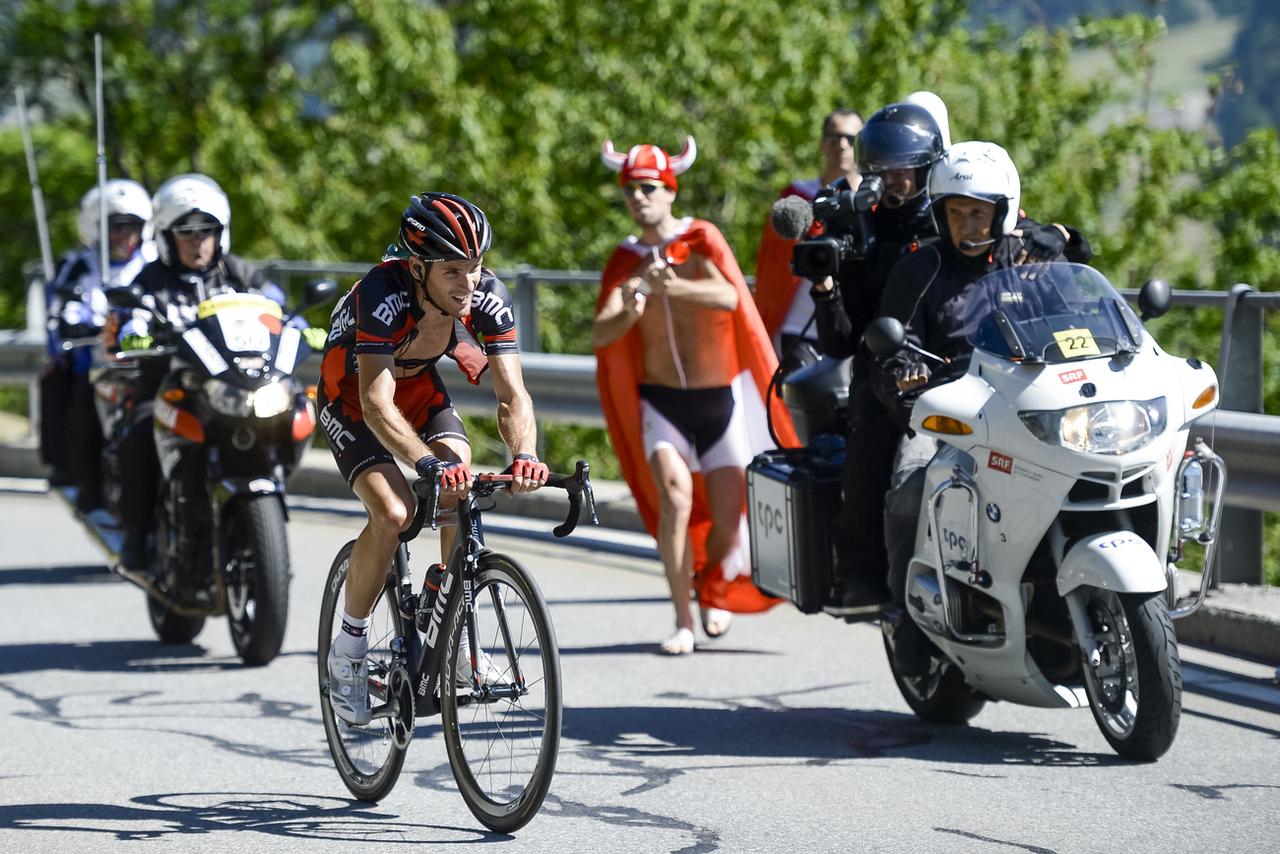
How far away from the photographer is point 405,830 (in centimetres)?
561

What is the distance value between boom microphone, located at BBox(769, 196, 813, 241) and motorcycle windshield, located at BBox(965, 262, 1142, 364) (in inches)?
42.3

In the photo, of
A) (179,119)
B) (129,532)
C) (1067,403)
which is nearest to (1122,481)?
(1067,403)

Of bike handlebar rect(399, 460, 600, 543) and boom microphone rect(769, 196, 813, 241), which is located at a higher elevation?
boom microphone rect(769, 196, 813, 241)

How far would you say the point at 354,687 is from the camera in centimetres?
590

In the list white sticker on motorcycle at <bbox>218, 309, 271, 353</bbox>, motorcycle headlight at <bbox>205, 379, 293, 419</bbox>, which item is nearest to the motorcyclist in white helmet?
white sticker on motorcycle at <bbox>218, 309, 271, 353</bbox>

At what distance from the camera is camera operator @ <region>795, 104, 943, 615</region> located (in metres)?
6.86

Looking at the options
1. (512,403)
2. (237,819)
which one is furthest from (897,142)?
(237,819)

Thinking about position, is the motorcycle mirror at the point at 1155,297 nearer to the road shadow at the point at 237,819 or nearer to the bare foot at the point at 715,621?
the road shadow at the point at 237,819

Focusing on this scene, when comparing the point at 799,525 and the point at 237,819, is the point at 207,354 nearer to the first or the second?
the point at 799,525

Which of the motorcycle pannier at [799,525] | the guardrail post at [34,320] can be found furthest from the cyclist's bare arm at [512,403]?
the guardrail post at [34,320]

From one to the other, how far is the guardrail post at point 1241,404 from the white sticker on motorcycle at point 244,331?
3838 millimetres

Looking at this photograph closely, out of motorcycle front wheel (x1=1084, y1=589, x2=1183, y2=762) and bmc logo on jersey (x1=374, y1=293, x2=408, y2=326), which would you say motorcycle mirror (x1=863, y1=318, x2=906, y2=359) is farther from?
bmc logo on jersey (x1=374, y1=293, x2=408, y2=326)

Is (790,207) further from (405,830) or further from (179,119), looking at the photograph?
(179,119)

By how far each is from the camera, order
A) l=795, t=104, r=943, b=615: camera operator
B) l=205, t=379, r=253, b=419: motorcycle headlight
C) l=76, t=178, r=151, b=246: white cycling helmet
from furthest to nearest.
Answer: l=76, t=178, r=151, b=246: white cycling helmet, l=205, t=379, r=253, b=419: motorcycle headlight, l=795, t=104, r=943, b=615: camera operator
